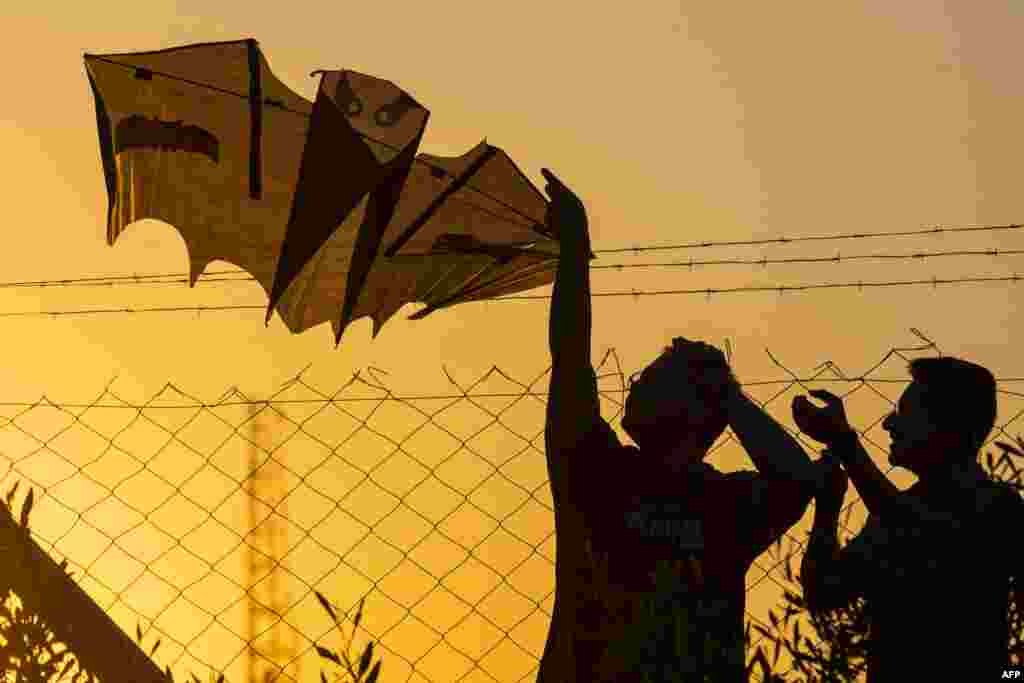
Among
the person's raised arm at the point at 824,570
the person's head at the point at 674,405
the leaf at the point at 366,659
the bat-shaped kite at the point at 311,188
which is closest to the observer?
the leaf at the point at 366,659

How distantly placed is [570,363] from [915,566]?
0.81 metres

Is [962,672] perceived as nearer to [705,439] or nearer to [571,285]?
[705,439]

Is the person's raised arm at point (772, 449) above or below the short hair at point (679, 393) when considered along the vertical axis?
below

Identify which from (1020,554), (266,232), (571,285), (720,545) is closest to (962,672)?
(1020,554)

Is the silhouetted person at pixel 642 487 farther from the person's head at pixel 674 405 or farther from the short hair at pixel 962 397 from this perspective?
the short hair at pixel 962 397

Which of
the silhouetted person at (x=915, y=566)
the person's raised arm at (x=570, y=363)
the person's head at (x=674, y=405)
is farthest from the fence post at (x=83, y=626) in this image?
the silhouetted person at (x=915, y=566)

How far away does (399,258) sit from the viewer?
5219mm

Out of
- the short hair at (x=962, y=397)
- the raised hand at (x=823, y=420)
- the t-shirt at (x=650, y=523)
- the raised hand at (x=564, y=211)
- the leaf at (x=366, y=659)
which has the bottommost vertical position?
the leaf at (x=366, y=659)

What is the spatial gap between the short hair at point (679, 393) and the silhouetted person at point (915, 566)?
9.2 inches

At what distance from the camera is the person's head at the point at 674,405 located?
3752mm

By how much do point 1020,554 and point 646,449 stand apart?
80 centimetres

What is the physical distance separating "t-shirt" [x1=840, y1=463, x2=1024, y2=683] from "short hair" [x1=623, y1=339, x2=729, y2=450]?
44 cm

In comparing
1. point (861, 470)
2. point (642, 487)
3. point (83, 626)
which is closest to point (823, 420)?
point (861, 470)

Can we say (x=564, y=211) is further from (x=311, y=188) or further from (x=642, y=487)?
(x=311, y=188)
